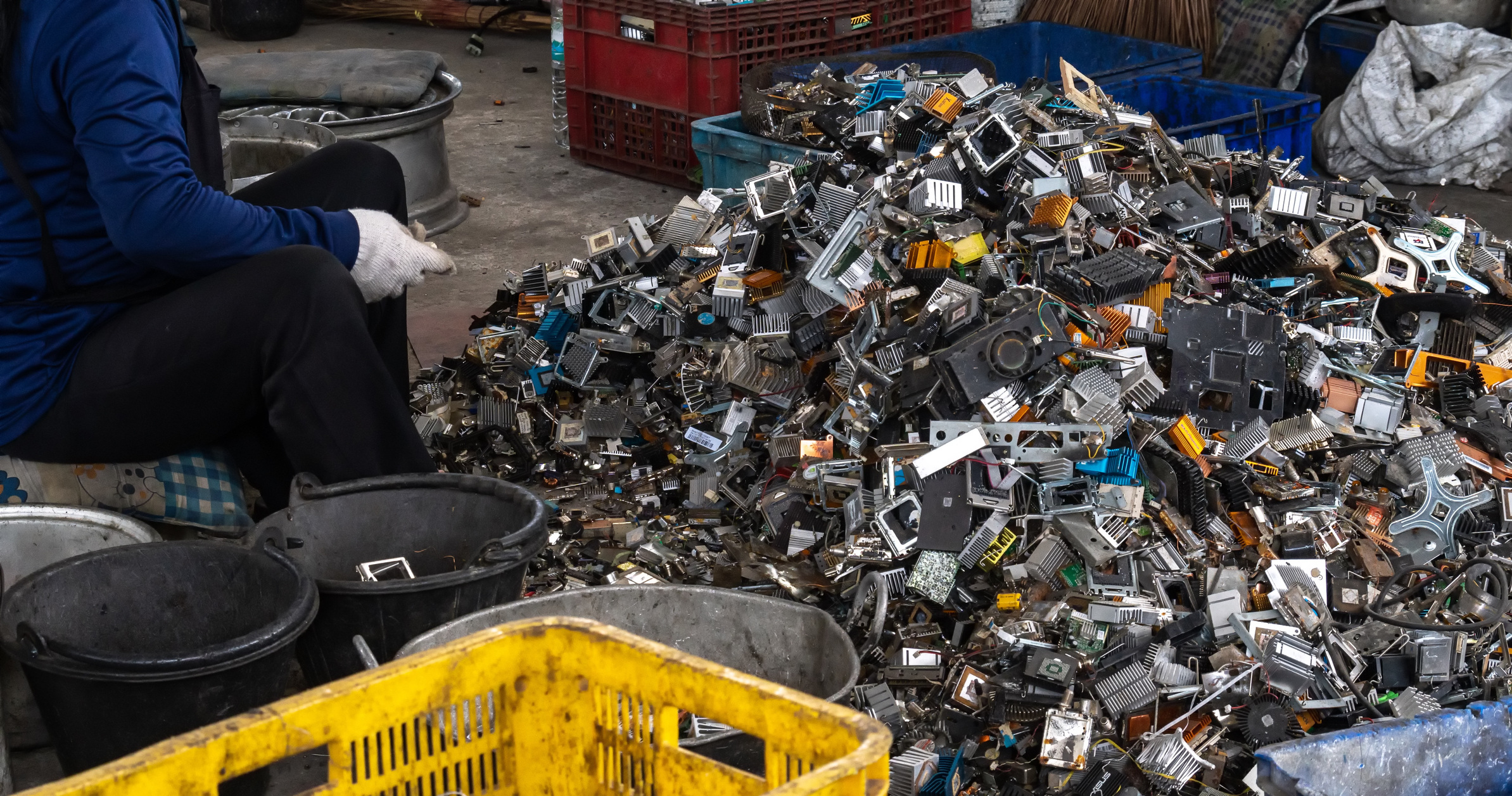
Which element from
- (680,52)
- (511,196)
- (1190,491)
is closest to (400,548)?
(1190,491)

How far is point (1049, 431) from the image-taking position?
283 centimetres

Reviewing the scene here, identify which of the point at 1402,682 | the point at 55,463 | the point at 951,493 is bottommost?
the point at 1402,682

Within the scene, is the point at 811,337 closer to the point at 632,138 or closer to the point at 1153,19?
the point at 632,138

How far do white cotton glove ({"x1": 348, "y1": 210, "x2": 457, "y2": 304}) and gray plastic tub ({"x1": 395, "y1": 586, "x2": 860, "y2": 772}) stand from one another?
2.67ft

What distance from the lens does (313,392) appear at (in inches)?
92.6

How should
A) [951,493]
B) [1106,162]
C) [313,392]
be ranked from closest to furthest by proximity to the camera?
[313,392], [951,493], [1106,162]

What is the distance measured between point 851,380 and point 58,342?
5.30ft

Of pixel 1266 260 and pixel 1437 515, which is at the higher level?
pixel 1266 260

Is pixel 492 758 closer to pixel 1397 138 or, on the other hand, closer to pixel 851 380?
pixel 851 380

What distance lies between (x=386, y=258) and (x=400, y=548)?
1.85 feet

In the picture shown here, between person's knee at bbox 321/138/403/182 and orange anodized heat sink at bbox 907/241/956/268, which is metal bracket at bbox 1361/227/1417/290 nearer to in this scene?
orange anodized heat sink at bbox 907/241/956/268

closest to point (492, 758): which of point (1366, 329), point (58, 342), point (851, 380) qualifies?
point (58, 342)

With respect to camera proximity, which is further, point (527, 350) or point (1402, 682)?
point (527, 350)

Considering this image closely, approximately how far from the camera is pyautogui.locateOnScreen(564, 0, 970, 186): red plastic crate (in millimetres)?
5336
